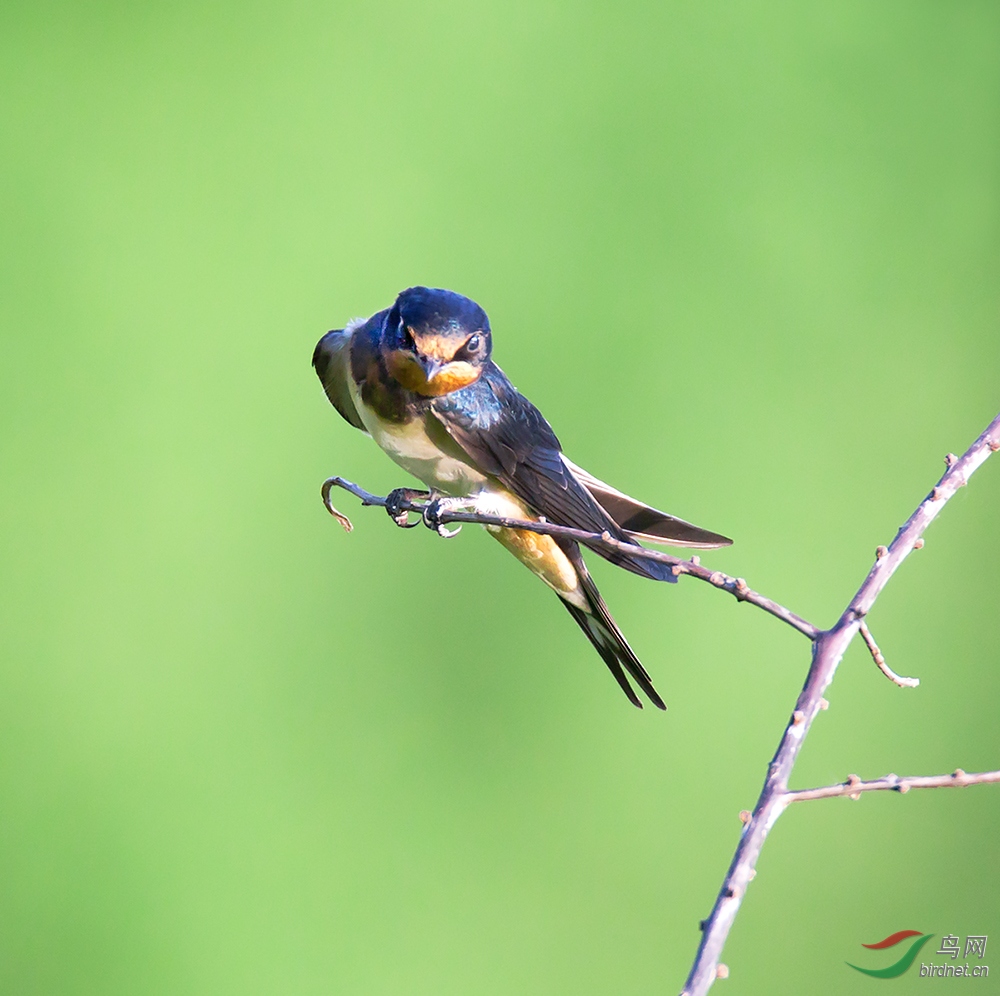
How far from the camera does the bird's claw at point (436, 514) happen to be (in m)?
0.78

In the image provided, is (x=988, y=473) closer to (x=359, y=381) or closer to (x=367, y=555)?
(x=367, y=555)

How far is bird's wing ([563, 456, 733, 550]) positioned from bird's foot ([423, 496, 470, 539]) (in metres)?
0.09

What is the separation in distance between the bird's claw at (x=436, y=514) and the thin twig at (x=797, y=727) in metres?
0.35

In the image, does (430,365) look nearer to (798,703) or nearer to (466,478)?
(466,478)

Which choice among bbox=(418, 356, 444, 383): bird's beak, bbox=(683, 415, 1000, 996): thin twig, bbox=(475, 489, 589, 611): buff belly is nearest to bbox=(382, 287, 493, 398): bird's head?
bbox=(418, 356, 444, 383): bird's beak

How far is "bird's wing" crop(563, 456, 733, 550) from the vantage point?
0.70 metres

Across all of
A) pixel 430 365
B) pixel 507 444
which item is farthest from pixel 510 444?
pixel 430 365

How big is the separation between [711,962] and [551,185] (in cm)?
166

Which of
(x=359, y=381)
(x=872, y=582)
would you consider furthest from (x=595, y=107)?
(x=872, y=582)

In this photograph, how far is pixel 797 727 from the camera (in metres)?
0.41

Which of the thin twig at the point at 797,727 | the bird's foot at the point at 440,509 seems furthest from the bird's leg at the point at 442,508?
the thin twig at the point at 797,727

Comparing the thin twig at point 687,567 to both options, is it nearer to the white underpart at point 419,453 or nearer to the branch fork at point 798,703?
the branch fork at point 798,703

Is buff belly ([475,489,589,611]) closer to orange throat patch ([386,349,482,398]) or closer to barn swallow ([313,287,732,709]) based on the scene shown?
barn swallow ([313,287,732,709])

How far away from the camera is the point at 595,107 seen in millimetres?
1877
